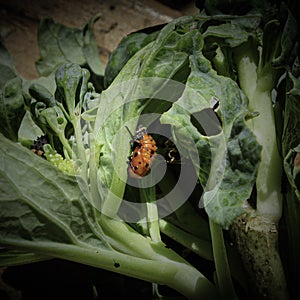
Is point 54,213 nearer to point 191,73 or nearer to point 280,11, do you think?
point 191,73

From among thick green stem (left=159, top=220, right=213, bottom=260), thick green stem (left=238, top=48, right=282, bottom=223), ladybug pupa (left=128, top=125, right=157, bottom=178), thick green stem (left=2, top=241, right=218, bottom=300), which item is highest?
thick green stem (left=238, top=48, right=282, bottom=223)

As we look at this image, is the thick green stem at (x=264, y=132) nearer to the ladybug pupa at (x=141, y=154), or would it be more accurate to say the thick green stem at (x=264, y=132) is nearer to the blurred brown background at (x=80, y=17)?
the ladybug pupa at (x=141, y=154)

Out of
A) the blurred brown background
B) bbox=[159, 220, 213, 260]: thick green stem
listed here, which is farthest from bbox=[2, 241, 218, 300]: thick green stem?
the blurred brown background

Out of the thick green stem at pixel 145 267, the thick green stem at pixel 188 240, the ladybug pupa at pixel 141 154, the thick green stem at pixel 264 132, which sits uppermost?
the thick green stem at pixel 264 132

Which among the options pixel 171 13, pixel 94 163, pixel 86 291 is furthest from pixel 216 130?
pixel 171 13

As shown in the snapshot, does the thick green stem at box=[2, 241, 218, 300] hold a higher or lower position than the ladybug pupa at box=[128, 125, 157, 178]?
lower

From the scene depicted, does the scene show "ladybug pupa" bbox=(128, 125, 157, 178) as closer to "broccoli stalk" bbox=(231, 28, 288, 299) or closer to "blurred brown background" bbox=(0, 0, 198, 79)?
"broccoli stalk" bbox=(231, 28, 288, 299)

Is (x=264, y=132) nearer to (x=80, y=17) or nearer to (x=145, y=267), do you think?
(x=145, y=267)

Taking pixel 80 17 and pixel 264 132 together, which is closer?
pixel 264 132

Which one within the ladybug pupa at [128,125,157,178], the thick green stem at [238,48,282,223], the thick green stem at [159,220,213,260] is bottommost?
the thick green stem at [159,220,213,260]

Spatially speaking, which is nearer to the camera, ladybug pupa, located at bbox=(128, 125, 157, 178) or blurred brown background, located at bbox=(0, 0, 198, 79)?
ladybug pupa, located at bbox=(128, 125, 157, 178)

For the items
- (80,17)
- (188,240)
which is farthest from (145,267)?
(80,17)

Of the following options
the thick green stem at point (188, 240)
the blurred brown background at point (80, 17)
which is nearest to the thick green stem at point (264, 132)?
the thick green stem at point (188, 240)

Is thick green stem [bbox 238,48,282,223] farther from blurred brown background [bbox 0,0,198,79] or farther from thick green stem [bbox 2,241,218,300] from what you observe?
blurred brown background [bbox 0,0,198,79]
